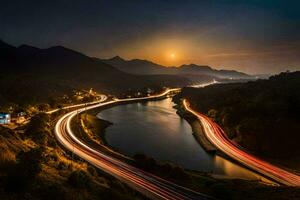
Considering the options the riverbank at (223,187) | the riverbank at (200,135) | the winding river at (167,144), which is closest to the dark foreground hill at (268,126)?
the riverbank at (200,135)

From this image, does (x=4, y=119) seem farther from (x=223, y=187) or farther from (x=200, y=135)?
(x=223, y=187)

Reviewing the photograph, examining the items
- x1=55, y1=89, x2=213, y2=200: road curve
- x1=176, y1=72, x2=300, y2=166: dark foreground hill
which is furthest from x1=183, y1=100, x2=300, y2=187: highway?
x1=55, y1=89, x2=213, y2=200: road curve

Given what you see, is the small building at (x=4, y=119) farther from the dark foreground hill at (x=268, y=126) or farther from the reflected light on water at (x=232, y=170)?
the dark foreground hill at (x=268, y=126)

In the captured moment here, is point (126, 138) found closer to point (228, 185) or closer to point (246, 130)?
point (246, 130)

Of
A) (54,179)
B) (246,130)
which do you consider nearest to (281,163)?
(246,130)

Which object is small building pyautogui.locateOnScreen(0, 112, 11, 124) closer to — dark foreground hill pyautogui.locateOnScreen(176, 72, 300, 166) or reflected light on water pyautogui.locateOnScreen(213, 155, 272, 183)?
reflected light on water pyautogui.locateOnScreen(213, 155, 272, 183)
